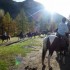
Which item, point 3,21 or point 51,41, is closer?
point 51,41

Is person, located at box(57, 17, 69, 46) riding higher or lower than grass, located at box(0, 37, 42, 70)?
higher

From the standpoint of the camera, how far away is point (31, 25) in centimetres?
13575

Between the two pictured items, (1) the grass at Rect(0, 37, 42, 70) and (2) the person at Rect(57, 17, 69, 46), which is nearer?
(1) the grass at Rect(0, 37, 42, 70)

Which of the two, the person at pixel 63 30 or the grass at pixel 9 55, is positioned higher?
the person at pixel 63 30

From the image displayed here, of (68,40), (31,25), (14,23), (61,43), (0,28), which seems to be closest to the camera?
(61,43)

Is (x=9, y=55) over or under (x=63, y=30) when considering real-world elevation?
under

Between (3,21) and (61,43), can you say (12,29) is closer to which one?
(3,21)

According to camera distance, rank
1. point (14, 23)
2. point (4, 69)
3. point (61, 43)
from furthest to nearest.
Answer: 1. point (14, 23)
2. point (61, 43)
3. point (4, 69)

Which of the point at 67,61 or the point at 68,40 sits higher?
the point at 68,40

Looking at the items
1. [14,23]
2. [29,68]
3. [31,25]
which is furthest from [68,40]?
[31,25]

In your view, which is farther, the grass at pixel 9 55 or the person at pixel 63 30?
the person at pixel 63 30

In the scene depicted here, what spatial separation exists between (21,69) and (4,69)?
0.96 metres

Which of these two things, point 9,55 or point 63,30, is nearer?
point 63,30

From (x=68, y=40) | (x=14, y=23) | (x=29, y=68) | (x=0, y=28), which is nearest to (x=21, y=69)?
(x=29, y=68)
